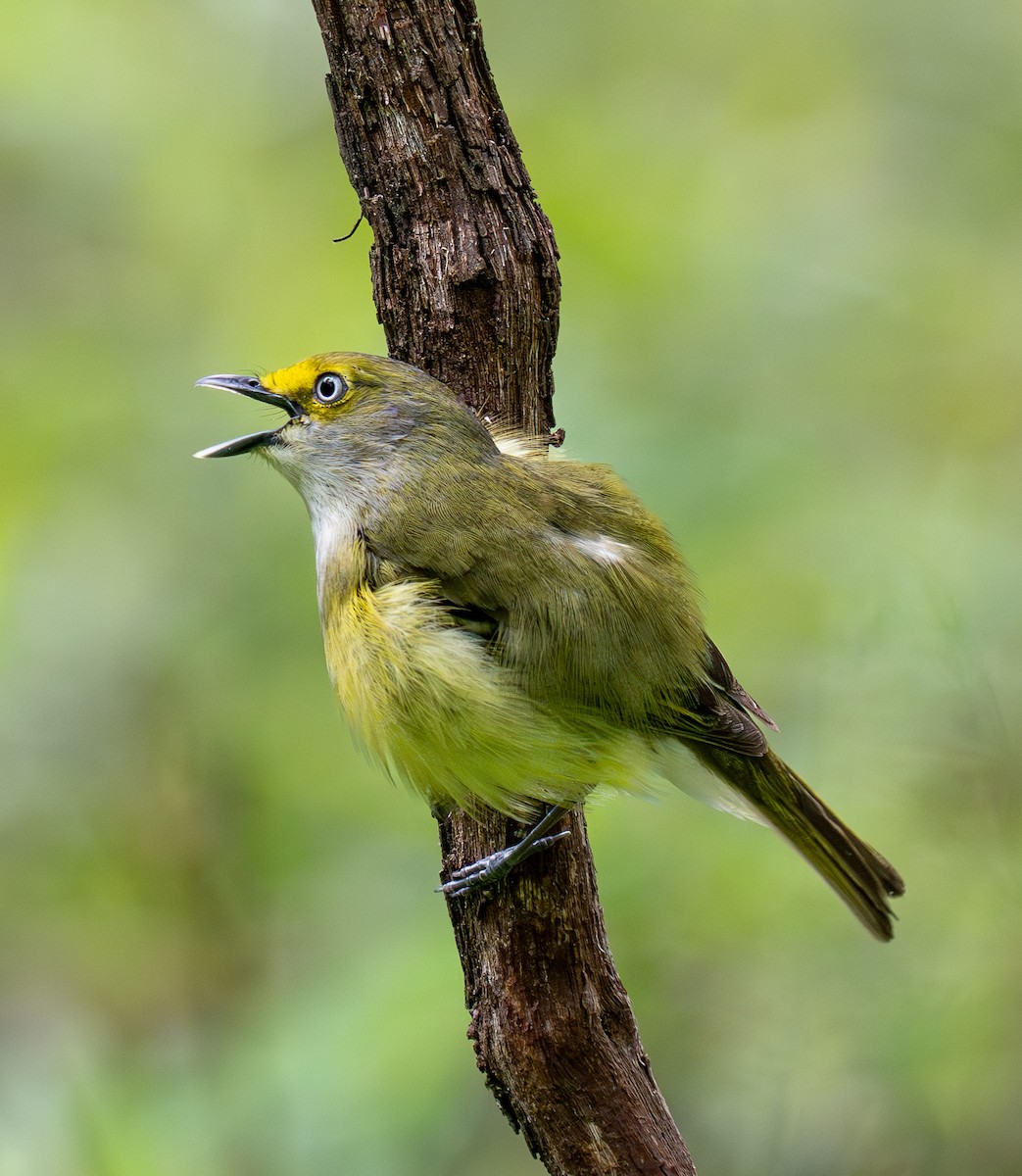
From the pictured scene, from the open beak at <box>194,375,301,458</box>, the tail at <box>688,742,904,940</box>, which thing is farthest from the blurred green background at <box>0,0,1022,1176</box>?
the open beak at <box>194,375,301,458</box>

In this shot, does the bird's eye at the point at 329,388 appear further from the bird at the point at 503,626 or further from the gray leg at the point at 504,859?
the gray leg at the point at 504,859

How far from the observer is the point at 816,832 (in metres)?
3.36

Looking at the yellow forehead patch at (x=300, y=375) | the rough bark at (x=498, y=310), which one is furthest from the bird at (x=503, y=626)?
the rough bark at (x=498, y=310)

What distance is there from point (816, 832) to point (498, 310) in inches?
57.6

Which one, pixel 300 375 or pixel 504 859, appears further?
pixel 300 375

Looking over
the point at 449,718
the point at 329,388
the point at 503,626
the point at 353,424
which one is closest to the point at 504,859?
the point at 449,718

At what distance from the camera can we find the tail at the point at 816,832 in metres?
3.33

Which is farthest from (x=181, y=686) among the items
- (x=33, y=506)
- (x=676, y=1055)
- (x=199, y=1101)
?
(x=676, y=1055)

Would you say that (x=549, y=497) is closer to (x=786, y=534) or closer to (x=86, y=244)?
(x=786, y=534)

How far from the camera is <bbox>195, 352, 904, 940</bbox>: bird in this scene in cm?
299

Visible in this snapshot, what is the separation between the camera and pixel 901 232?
480cm

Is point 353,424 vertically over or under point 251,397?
under

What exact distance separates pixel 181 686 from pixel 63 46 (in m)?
2.00

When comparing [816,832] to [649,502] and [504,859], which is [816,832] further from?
[649,502]
